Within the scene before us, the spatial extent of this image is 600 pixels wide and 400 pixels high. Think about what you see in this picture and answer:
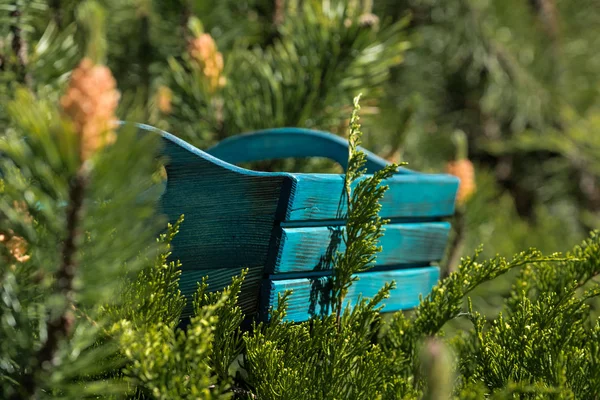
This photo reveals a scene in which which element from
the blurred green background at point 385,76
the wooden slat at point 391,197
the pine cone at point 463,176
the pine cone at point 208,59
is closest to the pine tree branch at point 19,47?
the blurred green background at point 385,76

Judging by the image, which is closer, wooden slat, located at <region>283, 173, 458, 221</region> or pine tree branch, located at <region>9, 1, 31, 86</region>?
wooden slat, located at <region>283, 173, 458, 221</region>

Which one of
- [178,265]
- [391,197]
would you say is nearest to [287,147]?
[391,197]

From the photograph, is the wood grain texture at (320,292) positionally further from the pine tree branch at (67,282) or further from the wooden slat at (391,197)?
the pine tree branch at (67,282)

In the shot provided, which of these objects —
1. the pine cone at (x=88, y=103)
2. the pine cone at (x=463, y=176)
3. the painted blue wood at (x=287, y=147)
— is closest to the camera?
the pine cone at (x=88, y=103)

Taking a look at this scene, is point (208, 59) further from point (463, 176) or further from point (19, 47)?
point (463, 176)

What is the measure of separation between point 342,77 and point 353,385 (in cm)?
37

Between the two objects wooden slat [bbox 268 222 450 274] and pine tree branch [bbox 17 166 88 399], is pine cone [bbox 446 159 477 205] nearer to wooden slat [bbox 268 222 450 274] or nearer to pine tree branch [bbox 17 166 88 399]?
wooden slat [bbox 268 222 450 274]

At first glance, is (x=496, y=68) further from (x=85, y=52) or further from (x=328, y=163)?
(x=85, y=52)

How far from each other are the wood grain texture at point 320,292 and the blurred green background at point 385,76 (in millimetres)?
154

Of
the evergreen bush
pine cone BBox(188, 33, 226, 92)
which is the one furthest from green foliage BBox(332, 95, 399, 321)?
pine cone BBox(188, 33, 226, 92)

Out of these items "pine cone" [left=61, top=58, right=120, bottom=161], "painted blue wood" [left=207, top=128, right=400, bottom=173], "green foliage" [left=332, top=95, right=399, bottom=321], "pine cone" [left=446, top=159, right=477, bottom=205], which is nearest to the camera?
"pine cone" [left=61, top=58, right=120, bottom=161]

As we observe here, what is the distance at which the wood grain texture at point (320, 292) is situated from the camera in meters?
0.40

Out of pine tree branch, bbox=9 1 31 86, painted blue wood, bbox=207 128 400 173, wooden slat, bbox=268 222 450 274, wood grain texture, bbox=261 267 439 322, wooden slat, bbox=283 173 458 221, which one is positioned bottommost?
wood grain texture, bbox=261 267 439 322

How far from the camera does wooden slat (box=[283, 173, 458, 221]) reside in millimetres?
401
